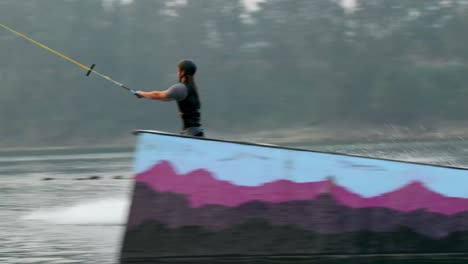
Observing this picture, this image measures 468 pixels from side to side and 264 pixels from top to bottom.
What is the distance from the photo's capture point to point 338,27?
93.6m

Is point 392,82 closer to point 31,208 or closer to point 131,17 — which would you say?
point 131,17

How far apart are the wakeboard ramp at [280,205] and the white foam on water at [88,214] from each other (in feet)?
12.9

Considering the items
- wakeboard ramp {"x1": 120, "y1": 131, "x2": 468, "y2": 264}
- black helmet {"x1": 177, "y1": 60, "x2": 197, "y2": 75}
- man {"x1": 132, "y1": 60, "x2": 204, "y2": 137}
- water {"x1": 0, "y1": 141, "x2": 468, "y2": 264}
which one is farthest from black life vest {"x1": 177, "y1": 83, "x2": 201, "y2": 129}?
water {"x1": 0, "y1": 141, "x2": 468, "y2": 264}

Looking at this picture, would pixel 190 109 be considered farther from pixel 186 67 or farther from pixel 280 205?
pixel 280 205

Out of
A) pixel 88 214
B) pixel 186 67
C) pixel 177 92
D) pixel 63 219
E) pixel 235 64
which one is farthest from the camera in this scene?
pixel 235 64

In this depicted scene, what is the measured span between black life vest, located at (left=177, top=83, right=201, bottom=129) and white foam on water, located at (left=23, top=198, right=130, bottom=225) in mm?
3591

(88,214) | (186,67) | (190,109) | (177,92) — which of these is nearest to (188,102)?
(190,109)

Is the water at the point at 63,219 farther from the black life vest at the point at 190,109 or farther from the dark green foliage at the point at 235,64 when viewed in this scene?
the dark green foliage at the point at 235,64

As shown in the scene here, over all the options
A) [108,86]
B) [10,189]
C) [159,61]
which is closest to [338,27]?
[159,61]

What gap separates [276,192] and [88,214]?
19.2 ft

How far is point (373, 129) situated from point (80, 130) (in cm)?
2185

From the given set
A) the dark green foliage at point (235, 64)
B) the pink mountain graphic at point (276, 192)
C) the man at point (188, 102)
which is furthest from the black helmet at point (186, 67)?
the dark green foliage at point (235, 64)

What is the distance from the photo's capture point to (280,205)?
962 cm

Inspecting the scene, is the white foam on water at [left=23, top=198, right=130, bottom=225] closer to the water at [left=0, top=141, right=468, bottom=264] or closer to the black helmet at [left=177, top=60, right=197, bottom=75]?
the water at [left=0, top=141, right=468, bottom=264]
